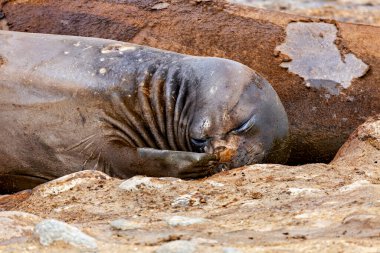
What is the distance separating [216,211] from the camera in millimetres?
4273

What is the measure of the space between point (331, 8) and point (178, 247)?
18.9ft

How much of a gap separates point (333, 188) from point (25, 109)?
201 centimetres

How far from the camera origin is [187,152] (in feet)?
17.9

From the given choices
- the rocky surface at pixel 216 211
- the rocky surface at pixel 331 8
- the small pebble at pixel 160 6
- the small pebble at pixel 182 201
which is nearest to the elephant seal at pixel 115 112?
the rocky surface at pixel 216 211

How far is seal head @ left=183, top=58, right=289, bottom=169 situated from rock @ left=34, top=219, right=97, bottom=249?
204 cm

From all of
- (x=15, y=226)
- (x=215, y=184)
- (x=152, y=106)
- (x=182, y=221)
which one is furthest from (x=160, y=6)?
(x=15, y=226)

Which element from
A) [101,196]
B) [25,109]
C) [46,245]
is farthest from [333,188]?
[25,109]

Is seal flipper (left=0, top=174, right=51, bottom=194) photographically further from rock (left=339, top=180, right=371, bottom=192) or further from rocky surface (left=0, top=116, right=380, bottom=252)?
rock (left=339, top=180, right=371, bottom=192)

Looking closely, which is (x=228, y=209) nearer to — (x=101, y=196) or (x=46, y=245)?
(x=101, y=196)

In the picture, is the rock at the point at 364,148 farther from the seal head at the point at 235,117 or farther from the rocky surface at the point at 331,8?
the rocky surface at the point at 331,8

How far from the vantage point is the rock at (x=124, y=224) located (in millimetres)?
3932

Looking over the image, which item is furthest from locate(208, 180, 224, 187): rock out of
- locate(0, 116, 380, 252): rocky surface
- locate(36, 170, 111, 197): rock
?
locate(36, 170, 111, 197): rock

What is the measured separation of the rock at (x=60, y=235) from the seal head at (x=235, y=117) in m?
2.04

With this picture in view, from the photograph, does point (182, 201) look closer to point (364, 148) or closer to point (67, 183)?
point (67, 183)
